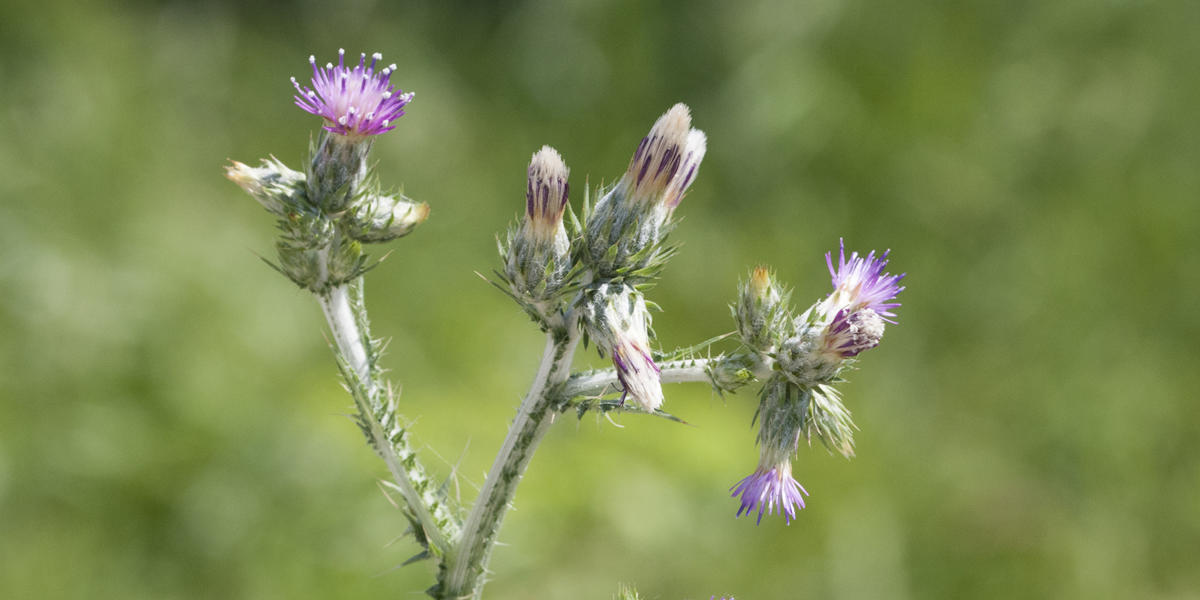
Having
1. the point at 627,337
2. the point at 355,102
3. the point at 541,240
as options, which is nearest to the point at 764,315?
the point at 627,337

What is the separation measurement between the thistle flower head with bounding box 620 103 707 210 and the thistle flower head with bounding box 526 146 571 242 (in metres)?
0.13

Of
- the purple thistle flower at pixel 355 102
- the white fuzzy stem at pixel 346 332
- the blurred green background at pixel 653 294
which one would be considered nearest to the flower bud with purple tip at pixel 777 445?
the white fuzzy stem at pixel 346 332

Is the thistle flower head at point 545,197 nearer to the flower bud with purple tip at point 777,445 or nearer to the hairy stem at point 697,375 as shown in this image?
the hairy stem at point 697,375

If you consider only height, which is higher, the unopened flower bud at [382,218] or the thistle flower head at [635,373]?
the unopened flower bud at [382,218]

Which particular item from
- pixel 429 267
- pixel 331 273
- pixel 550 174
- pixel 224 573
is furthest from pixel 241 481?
pixel 550 174

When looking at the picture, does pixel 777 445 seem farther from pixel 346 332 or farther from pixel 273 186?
pixel 273 186

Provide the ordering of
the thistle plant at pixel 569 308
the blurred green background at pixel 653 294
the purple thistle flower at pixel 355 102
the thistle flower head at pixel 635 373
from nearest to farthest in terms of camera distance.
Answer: the thistle flower head at pixel 635 373 < the thistle plant at pixel 569 308 < the purple thistle flower at pixel 355 102 < the blurred green background at pixel 653 294

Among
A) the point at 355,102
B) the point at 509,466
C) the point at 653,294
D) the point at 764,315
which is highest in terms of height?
the point at 653,294

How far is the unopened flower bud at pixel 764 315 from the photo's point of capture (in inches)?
69.2

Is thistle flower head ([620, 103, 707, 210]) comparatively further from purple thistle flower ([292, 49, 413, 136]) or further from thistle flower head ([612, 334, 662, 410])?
purple thistle flower ([292, 49, 413, 136])

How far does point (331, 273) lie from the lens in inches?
74.0

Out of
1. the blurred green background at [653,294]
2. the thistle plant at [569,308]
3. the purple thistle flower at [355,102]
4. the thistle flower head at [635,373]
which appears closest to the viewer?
the thistle flower head at [635,373]

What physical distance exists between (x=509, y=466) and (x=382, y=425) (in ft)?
0.80

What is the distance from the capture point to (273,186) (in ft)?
6.13
